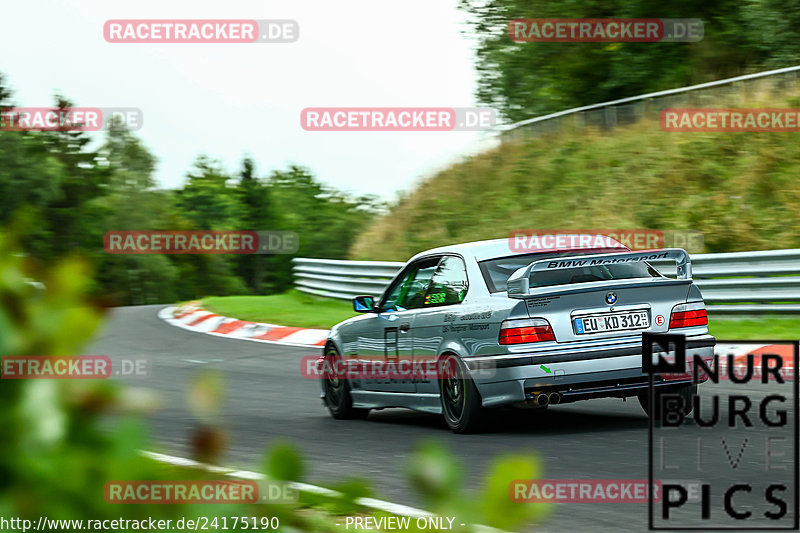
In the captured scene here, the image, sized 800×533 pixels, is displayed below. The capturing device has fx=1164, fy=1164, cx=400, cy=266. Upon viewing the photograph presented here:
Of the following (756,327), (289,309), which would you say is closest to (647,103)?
(289,309)

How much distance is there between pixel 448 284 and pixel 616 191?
15.6 m

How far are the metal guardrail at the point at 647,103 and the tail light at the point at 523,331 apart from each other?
15901mm

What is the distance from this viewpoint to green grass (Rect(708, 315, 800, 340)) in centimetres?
1347

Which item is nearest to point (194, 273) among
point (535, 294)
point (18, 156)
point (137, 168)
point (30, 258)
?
point (137, 168)

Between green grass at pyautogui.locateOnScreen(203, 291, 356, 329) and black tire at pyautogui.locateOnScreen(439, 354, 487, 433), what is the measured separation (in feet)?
31.3

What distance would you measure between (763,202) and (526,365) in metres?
13.4

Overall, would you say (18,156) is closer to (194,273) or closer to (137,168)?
(137,168)

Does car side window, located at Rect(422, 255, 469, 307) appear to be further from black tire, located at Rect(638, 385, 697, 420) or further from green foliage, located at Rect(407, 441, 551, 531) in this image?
green foliage, located at Rect(407, 441, 551, 531)

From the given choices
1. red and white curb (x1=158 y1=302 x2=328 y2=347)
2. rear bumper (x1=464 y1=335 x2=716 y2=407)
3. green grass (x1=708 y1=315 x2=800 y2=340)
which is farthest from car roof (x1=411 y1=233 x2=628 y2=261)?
red and white curb (x1=158 y1=302 x2=328 y2=347)

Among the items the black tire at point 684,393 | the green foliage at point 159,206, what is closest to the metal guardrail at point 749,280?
the black tire at point 684,393

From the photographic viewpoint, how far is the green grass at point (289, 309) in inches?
775

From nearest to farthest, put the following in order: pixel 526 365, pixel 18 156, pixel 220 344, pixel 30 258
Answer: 1. pixel 30 258
2. pixel 526 365
3. pixel 220 344
4. pixel 18 156

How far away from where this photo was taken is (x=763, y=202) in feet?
Result: 66.2

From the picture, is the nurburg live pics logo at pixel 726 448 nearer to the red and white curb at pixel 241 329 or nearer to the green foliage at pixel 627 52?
the red and white curb at pixel 241 329
